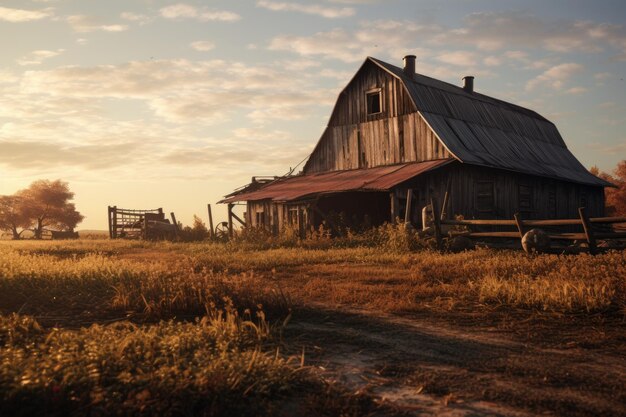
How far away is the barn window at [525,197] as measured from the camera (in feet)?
84.0

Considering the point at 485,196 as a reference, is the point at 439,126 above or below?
above

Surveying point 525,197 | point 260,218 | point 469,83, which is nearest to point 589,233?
point 525,197

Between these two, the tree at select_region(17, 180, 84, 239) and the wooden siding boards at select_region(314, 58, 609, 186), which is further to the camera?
the tree at select_region(17, 180, 84, 239)

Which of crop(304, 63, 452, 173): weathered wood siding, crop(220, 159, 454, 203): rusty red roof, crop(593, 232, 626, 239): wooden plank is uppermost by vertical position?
crop(304, 63, 452, 173): weathered wood siding

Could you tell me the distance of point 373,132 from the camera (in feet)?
84.1

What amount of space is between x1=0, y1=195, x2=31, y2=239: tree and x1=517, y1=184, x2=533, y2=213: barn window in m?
49.8

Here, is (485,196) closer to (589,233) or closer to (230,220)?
(589,233)

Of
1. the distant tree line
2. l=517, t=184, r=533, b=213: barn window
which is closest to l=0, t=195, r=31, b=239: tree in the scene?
the distant tree line

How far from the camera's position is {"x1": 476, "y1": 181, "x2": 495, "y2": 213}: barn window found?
23.7 m

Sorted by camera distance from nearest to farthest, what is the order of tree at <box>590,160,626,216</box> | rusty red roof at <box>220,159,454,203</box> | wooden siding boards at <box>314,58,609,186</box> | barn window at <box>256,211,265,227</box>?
1. rusty red roof at <box>220,159,454,203</box>
2. wooden siding boards at <box>314,58,609,186</box>
3. barn window at <box>256,211,265,227</box>
4. tree at <box>590,160,626,216</box>

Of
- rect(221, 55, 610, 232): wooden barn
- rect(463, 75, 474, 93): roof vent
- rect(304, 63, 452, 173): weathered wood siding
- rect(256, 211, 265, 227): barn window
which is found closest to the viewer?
rect(221, 55, 610, 232): wooden barn

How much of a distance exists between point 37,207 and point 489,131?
155 feet

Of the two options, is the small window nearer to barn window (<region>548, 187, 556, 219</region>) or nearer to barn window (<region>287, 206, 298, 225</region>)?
barn window (<region>287, 206, 298, 225</region>)

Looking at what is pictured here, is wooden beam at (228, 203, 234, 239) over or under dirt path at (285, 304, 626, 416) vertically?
over
